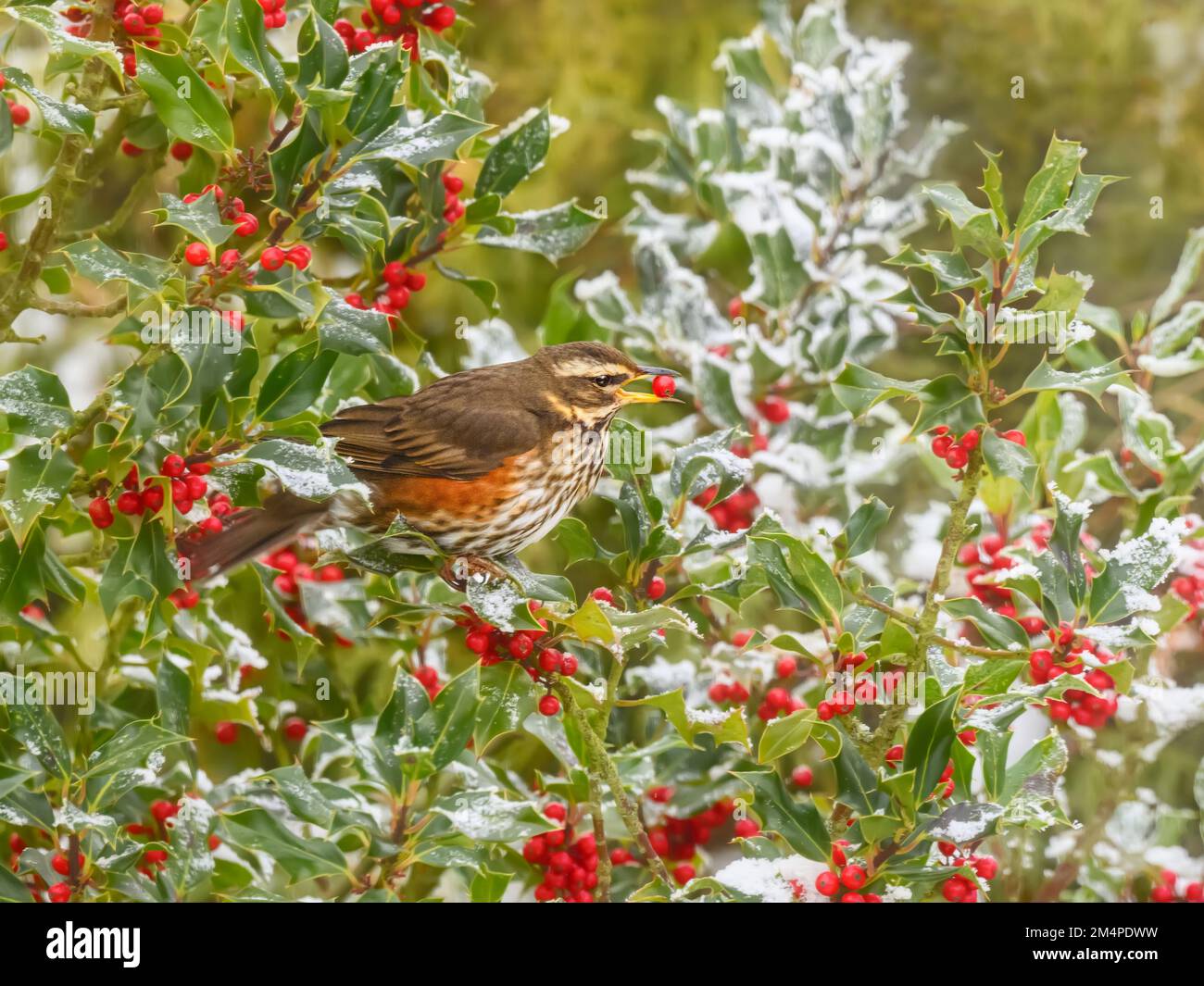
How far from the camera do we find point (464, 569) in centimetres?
238

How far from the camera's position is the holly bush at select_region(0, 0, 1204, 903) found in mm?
1935

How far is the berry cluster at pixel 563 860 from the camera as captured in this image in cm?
237

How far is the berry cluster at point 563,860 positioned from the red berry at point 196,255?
1.09 metres

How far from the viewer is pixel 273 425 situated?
2008 millimetres

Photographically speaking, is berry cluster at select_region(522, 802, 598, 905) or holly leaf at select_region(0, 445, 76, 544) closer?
holly leaf at select_region(0, 445, 76, 544)

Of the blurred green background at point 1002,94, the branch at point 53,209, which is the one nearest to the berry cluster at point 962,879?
the branch at point 53,209

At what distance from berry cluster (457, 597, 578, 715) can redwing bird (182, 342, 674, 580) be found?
0.49m

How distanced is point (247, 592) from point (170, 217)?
126 centimetres

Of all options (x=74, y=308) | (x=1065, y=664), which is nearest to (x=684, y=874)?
(x=1065, y=664)

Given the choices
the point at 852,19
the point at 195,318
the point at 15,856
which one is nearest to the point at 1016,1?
the point at 852,19

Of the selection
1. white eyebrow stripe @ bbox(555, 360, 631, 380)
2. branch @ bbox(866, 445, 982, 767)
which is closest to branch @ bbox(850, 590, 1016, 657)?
branch @ bbox(866, 445, 982, 767)

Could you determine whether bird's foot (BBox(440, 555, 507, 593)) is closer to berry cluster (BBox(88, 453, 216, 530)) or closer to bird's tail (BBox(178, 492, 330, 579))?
bird's tail (BBox(178, 492, 330, 579))

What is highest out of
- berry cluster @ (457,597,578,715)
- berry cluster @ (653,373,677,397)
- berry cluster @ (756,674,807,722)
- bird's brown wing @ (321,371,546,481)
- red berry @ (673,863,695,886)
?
berry cluster @ (653,373,677,397)

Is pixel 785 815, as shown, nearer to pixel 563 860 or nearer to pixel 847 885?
pixel 847 885
